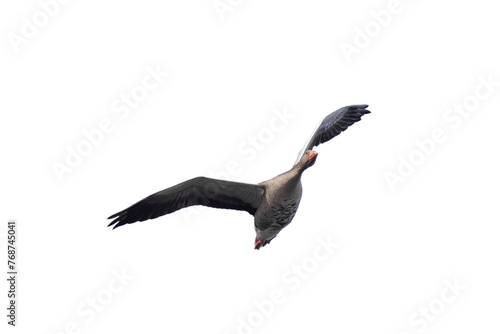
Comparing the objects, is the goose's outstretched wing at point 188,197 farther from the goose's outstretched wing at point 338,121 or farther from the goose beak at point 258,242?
the goose's outstretched wing at point 338,121

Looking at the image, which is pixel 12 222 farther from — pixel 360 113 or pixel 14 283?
pixel 360 113

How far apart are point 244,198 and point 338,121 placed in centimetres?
282

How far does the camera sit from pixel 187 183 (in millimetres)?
13719

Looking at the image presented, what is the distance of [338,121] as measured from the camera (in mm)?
15203

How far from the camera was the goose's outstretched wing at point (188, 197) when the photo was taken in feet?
45.4

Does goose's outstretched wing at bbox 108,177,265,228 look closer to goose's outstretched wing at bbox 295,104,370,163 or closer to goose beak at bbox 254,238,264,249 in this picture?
goose beak at bbox 254,238,264,249

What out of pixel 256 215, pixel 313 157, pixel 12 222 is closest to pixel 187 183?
pixel 256 215

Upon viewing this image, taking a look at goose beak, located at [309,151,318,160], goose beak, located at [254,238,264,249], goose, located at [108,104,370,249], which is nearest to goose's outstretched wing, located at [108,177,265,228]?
goose, located at [108,104,370,249]

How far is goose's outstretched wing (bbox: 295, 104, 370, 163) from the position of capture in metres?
15.1

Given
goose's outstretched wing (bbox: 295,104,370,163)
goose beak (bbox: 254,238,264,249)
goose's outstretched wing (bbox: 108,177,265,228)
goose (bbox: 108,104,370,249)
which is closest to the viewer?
goose (bbox: 108,104,370,249)

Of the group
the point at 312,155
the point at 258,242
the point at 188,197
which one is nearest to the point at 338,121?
the point at 312,155

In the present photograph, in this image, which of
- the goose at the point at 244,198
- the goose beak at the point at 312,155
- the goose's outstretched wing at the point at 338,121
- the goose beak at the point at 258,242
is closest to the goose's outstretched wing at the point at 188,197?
the goose at the point at 244,198

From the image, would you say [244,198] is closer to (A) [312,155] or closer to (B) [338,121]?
(A) [312,155]

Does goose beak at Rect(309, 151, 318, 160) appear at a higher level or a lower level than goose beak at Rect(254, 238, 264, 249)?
higher
